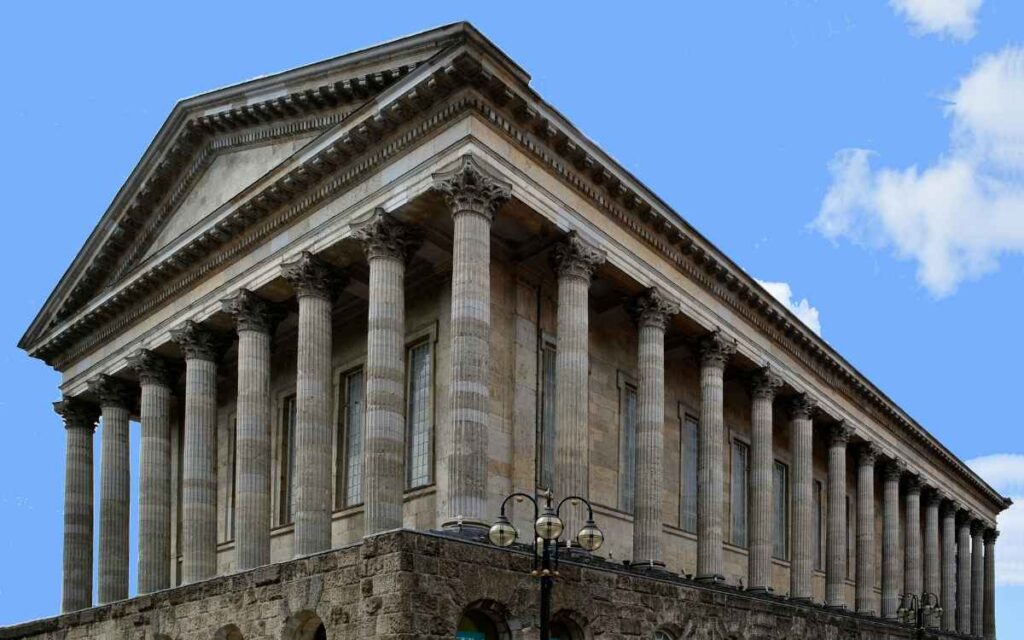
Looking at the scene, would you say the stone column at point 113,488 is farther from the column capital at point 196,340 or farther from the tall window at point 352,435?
the tall window at point 352,435

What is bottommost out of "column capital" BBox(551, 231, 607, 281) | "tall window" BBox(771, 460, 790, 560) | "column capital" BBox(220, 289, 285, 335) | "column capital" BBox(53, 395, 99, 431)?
"tall window" BBox(771, 460, 790, 560)

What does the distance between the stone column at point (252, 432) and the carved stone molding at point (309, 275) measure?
2.69 meters

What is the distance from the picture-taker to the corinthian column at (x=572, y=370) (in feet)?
90.3

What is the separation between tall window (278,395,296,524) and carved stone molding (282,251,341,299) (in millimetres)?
7666

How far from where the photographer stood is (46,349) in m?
42.7

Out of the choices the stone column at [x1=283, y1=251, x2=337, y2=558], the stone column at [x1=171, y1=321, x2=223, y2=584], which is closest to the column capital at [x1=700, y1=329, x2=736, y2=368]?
the stone column at [x1=283, y1=251, x2=337, y2=558]

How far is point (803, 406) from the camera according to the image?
4222cm

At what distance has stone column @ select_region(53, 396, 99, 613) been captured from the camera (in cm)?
4128

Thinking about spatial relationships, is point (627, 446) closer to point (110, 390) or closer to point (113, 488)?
point (113, 488)

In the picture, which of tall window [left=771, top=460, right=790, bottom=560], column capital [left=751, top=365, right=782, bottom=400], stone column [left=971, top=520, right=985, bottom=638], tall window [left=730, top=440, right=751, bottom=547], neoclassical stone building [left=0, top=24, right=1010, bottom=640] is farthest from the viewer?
stone column [left=971, top=520, right=985, bottom=638]

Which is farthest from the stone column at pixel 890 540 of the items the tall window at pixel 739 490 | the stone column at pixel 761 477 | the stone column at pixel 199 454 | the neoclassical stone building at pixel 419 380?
the stone column at pixel 199 454

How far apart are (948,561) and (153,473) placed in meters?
44.0

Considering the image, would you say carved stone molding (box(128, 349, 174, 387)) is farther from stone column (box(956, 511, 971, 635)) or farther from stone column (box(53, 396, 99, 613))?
stone column (box(956, 511, 971, 635))

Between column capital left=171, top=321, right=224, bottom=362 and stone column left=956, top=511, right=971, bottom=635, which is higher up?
column capital left=171, top=321, right=224, bottom=362
